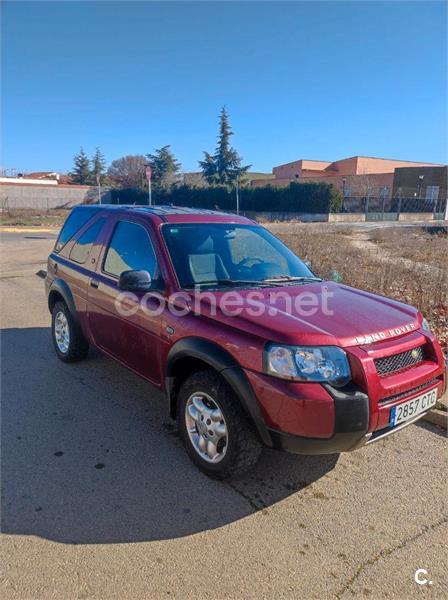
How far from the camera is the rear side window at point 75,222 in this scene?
491 centimetres

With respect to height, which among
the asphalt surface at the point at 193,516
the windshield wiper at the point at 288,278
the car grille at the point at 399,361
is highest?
the windshield wiper at the point at 288,278

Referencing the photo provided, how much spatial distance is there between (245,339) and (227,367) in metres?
0.22

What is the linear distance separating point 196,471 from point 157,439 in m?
0.54

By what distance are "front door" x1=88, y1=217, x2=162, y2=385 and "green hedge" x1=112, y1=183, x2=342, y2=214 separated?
29.2 m

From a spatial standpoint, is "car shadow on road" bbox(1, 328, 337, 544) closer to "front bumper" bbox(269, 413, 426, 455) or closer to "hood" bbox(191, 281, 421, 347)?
"front bumper" bbox(269, 413, 426, 455)

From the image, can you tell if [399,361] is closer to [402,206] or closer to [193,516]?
[193,516]

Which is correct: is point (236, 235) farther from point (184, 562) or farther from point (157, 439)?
point (184, 562)

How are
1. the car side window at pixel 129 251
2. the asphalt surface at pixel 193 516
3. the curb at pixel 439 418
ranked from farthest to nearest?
1. the curb at pixel 439 418
2. the car side window at pixel 129 251
3. the asphalt surface at pixel 193 516

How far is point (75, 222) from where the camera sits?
17.0 feet

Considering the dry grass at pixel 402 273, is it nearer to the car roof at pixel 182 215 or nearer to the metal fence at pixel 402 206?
the car roof at pixel 182 215

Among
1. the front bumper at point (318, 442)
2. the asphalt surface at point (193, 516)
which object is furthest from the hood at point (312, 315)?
the asphalt surface at point (193, 516)

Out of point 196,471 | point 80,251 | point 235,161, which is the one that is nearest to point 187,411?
point 196,471

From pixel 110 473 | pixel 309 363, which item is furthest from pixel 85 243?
pixel 309 363

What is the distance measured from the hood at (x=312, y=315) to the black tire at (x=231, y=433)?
1.44 feet
